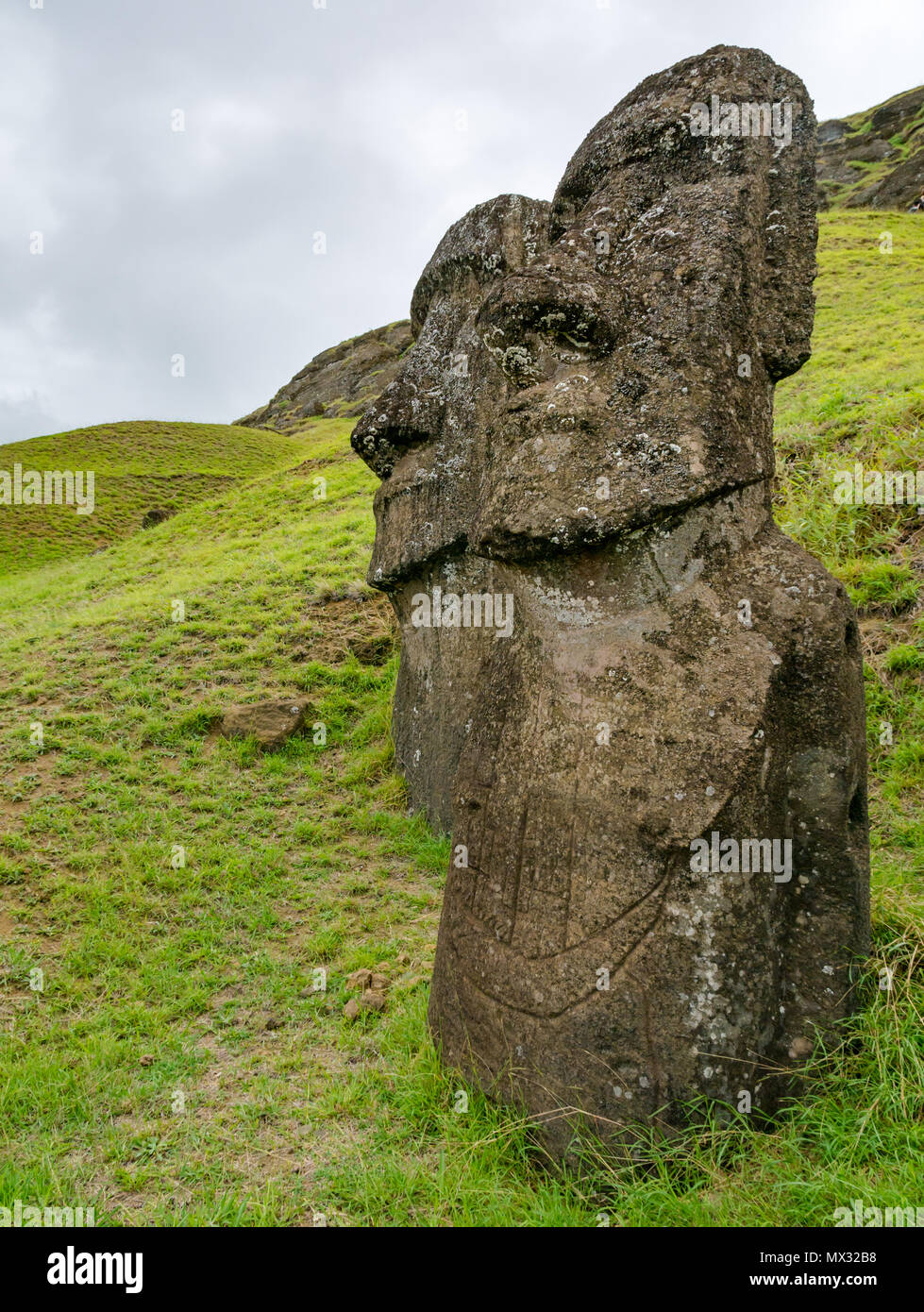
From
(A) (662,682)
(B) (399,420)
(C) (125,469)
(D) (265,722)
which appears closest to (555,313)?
(A) (662,682)

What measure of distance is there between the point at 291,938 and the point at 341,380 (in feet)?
174

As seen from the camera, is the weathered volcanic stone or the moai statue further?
the weathered volcanic stone

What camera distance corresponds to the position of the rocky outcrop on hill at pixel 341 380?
50.2 m

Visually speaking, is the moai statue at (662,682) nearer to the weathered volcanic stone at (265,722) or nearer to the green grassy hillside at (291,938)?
the green grassy hillside at (291,938)

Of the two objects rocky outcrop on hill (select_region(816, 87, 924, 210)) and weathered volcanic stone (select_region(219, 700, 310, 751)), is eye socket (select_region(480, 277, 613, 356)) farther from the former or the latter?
rocky outcrop on hill (select_region(816, 87, 924, 210))

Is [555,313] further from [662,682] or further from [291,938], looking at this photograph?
[291,938]

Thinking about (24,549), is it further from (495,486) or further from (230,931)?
(495,486)

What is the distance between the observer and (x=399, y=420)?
6453 millimetres

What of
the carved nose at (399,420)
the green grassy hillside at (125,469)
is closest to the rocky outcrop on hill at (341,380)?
the green grassy hillside at (125,469)

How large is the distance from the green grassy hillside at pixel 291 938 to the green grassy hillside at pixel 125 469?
1458cm

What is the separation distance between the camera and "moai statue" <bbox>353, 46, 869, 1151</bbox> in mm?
2887

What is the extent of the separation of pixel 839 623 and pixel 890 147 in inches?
2597

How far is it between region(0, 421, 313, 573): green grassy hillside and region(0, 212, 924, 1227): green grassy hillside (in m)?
14.6

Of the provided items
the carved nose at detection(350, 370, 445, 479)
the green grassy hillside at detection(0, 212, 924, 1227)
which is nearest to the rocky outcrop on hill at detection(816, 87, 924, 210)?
the green grassy hillside at detection(0, 212, 924, 1227)
